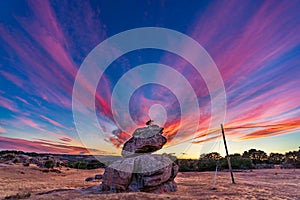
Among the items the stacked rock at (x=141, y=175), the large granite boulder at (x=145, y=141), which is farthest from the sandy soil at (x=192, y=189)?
the large granite boulder at (x=145, y=141)

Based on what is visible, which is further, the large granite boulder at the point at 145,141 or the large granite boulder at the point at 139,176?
the large granite boulder at the point at 145,141

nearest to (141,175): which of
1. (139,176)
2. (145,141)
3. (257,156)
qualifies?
(139,176)

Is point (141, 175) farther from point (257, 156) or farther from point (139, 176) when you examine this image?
point (257, 156)

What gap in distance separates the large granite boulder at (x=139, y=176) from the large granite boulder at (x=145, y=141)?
5.74 ft

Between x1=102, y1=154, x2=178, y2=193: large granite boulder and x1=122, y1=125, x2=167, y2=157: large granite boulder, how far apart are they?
1.75m

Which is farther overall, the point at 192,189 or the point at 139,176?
the point at 192,189

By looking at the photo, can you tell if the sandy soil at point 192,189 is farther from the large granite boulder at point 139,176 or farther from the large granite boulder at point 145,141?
the large granite boulder at point 145,141

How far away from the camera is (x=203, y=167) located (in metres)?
43.8

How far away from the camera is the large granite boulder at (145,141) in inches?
661

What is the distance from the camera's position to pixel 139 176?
14.3 metres

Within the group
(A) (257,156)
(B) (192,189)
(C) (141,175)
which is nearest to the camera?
(C) (141,175)

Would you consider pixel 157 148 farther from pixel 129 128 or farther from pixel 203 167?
pixel 203 167

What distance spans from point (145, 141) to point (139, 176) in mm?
3041

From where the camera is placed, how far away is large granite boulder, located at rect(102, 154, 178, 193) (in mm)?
13953
